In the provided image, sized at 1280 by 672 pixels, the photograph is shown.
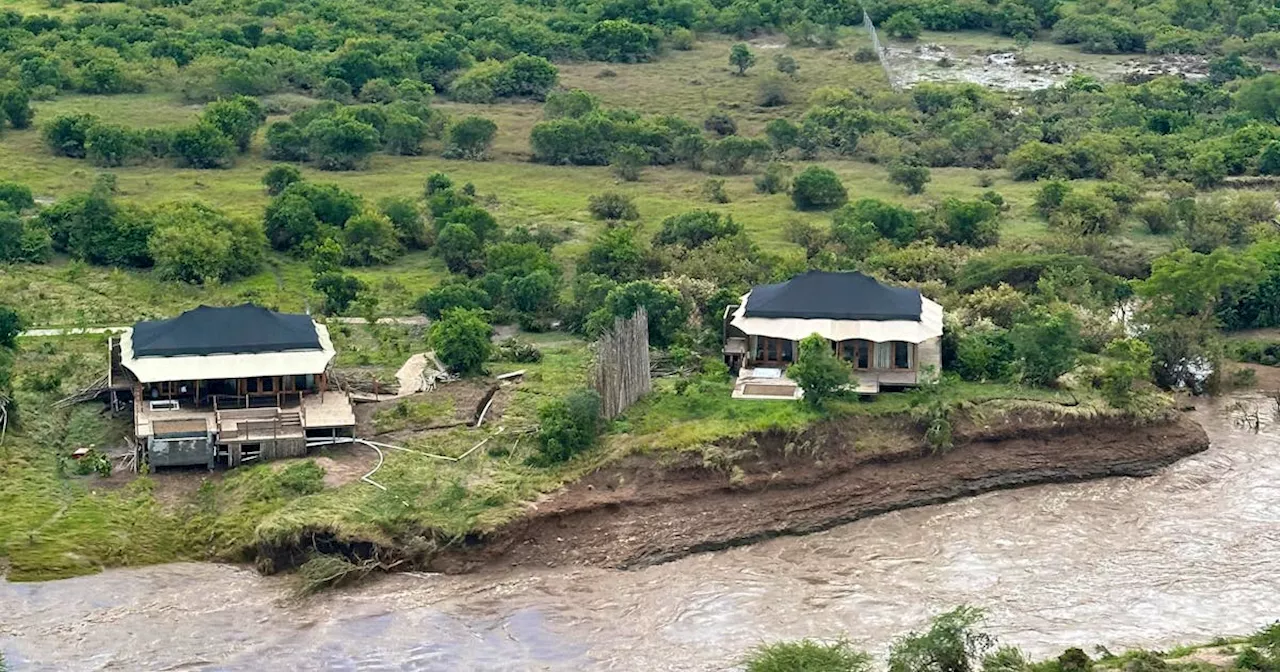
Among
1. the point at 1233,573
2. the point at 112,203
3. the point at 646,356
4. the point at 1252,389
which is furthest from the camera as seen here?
the point at 112,203

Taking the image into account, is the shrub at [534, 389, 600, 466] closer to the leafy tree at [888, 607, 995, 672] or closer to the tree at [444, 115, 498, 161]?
the leafy tree at [888, 607, 995, 672]

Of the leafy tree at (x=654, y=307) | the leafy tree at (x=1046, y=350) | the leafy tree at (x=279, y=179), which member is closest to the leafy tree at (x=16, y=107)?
the leafy tree at (x=279, y=179)

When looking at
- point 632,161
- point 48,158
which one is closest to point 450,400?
point 632,161

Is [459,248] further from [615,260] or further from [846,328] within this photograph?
[846,328]

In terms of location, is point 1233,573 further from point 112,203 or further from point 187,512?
point 112,203

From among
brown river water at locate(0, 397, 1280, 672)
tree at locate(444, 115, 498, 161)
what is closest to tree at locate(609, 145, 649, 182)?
tree at locate(444, 115, 498, 161)
